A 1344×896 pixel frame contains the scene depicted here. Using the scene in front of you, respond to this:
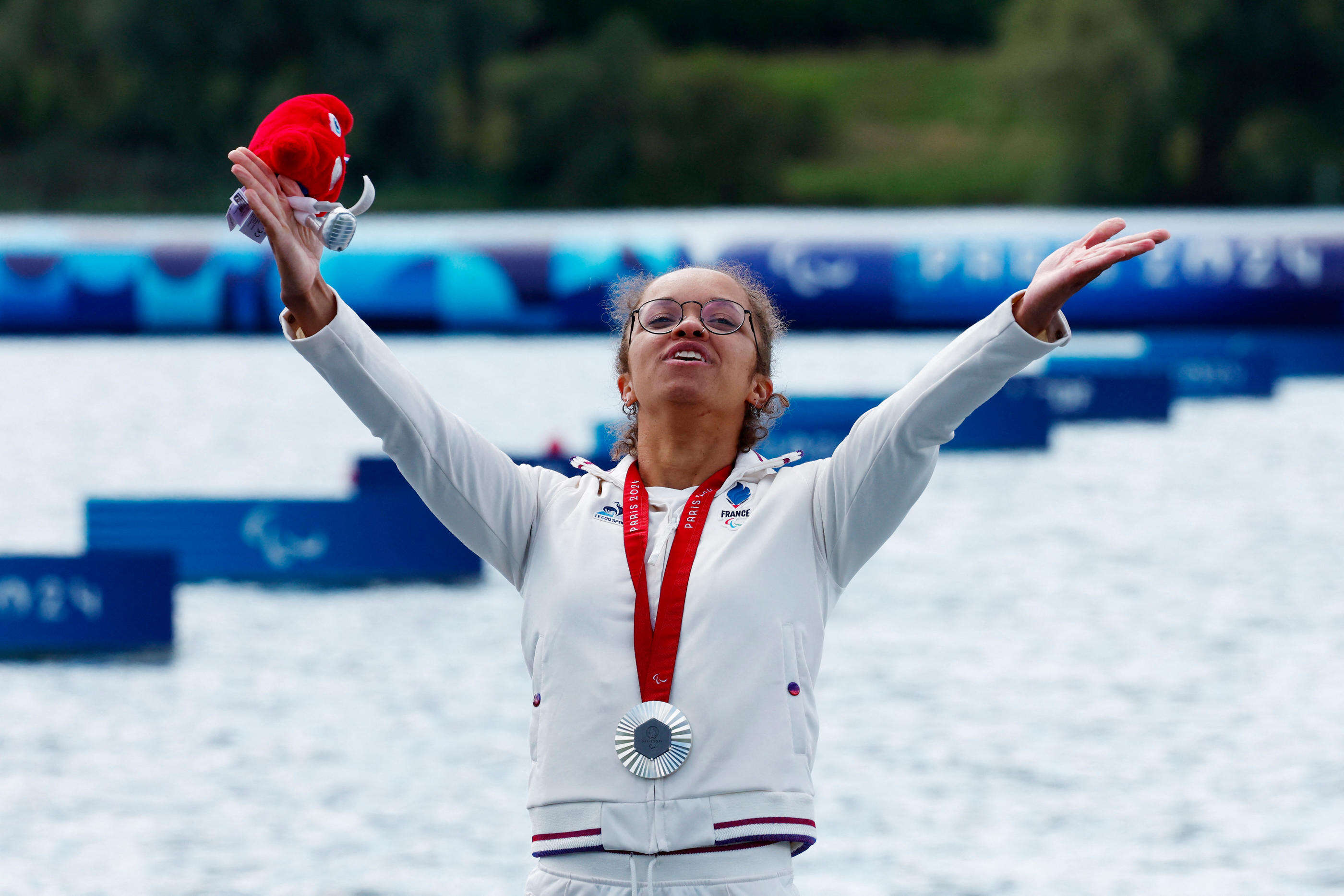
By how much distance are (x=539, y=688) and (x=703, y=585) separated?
27 centimetres

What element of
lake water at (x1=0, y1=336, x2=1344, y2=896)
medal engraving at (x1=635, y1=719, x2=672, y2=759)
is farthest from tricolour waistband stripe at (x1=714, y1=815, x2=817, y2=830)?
lake water at (x1=0, y1=336, x2=1344, y2=896)

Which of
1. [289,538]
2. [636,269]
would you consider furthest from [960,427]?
[636,269]

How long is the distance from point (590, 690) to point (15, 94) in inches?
1617

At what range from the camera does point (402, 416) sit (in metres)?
2.34

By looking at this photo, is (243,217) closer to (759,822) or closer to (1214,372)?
(759,822)

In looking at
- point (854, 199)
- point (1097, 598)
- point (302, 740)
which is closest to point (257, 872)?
point (302, 740)

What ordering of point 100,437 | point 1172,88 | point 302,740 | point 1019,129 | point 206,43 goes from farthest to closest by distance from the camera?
point 1019,129 < point 206,43 < point 1172,88 < point 100,437 < point 302,740

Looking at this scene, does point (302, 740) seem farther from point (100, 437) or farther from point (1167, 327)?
point (1167, 327)

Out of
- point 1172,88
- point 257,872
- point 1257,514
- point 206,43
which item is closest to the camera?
point 257,872

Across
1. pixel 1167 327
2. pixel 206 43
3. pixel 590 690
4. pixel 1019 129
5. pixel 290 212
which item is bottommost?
pixel 590 690

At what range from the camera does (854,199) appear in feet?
133

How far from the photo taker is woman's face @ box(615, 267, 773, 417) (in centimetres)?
242

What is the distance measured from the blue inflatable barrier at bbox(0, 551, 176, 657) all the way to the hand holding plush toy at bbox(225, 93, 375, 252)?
14.9 feet

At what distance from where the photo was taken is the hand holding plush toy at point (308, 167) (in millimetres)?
2346
